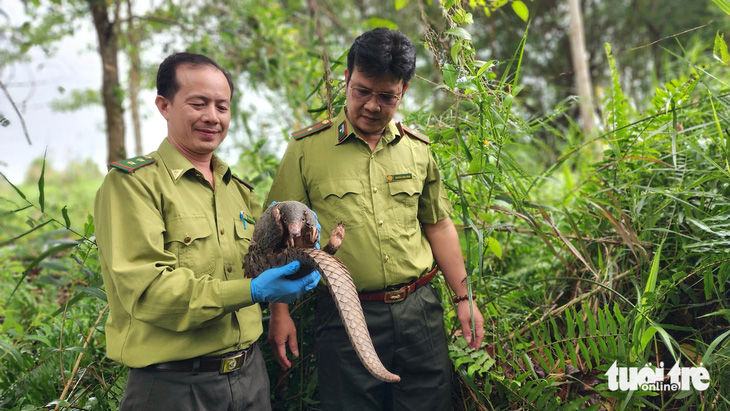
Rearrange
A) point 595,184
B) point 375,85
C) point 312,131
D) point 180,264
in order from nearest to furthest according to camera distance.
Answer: point 180,264 < point 375,85 < point 312,131 < point 595,184

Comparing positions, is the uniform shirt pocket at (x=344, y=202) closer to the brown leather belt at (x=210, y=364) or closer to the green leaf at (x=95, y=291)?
the brown leather belt at (x=210, y=364)

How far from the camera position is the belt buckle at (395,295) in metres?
2.00

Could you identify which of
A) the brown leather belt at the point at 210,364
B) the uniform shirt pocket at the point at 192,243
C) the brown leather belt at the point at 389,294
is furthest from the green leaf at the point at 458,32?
the brown leather belt at the point at 210,364

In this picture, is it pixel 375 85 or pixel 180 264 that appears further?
pixel 375 85

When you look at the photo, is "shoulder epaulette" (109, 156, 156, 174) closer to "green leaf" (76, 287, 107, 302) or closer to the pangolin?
the pangolin

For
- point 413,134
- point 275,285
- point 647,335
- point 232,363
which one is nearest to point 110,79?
point 413,134

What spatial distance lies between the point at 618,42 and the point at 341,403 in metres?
13.2

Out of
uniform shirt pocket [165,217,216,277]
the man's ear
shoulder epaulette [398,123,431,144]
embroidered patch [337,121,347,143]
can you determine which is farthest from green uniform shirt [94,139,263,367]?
shoulder epaulette [398,123,431,144]

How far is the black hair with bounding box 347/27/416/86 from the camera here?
1844 mm

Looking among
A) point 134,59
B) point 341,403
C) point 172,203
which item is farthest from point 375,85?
point 134,59

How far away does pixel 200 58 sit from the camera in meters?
1.78

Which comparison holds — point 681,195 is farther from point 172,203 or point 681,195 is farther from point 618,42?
point 618,42

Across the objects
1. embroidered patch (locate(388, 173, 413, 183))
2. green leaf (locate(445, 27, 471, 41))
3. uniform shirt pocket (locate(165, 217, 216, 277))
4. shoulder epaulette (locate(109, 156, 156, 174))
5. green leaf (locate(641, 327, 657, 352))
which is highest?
green leaf (locate(445, 27, 471, 41))

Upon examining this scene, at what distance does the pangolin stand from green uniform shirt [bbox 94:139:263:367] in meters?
0.14
